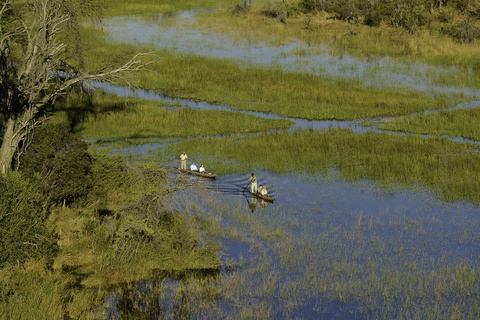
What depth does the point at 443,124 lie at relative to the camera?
36.1m

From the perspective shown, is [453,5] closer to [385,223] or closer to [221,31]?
[221,31]

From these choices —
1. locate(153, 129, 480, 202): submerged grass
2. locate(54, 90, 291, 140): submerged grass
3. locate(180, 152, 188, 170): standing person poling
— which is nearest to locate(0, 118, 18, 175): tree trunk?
locate(180, 152, 188, 170): standing person poling

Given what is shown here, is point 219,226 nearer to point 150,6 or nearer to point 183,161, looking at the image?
point 183,161

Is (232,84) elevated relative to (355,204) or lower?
lower

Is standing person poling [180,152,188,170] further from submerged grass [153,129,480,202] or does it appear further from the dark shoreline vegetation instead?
the dark shoreline vegetation

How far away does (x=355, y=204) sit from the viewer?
2489cm

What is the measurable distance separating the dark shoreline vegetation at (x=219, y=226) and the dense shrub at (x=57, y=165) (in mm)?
53

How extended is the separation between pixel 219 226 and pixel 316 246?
362cm

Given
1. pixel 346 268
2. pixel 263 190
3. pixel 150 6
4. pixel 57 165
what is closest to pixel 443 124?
pixel 263 190

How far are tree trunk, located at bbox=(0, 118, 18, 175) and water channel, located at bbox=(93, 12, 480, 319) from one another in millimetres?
6181

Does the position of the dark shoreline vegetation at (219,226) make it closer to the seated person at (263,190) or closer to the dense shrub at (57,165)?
the dense shrub at (57,165)

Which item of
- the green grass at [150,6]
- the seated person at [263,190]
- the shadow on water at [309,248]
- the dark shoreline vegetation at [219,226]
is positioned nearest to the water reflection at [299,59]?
the dark shoreline vegetation at [219,226]

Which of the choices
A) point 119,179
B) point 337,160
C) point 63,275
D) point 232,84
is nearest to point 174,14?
point 232,84

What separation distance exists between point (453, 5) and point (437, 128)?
40.8m
